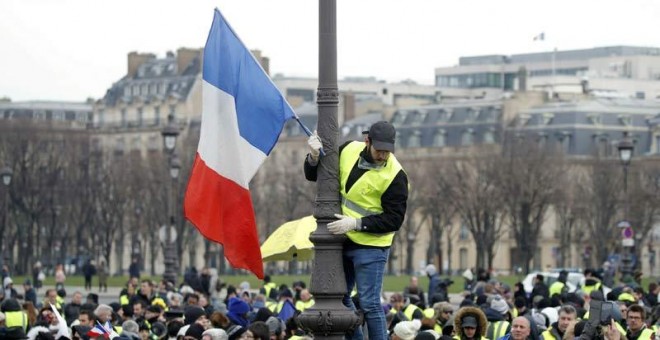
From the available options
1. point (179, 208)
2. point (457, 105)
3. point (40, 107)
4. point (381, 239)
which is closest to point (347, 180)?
point (381, 239)

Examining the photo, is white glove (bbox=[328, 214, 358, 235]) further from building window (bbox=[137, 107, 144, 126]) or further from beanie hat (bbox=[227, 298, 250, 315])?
building window (bbox=[137, 107, 144, 126])

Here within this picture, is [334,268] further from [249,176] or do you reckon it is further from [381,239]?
[249,176]

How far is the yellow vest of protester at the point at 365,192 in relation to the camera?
51.5 ft

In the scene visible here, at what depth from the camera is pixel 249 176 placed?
17391mm

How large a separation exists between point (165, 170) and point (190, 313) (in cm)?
9421

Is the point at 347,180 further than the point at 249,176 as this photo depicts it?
No

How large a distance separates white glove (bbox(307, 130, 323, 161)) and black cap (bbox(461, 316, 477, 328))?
3.05 m

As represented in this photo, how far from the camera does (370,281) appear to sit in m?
15.8

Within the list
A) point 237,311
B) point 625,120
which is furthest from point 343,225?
point 625,120

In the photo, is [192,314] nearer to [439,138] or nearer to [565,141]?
[565,141]

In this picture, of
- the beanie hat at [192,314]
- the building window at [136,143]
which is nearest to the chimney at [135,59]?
the building window at [136,143]

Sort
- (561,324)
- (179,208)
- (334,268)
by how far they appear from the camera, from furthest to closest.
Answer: (179,208)
(561,324)
(334,268)

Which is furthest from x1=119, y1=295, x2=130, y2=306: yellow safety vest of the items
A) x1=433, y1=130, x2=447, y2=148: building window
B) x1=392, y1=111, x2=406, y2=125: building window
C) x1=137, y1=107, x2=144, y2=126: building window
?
x1=137, y1=107, x2=144, y2=126: building window

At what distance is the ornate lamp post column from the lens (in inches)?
616
